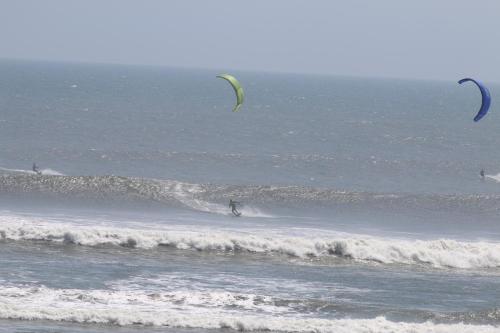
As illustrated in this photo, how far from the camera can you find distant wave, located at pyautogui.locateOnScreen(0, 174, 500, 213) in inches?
1608

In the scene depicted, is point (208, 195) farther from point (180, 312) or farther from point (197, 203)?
point (180, 312)

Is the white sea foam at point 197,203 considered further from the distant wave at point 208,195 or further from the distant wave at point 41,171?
the distant wave at point 41,171

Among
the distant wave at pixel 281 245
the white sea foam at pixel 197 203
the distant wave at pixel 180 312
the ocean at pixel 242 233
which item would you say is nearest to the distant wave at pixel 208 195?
the white sea foam at pixel 197 203

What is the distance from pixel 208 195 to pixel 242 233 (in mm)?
9212

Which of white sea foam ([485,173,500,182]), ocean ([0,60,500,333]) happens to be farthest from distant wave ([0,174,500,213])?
white sea foam ([485,173,500,182])

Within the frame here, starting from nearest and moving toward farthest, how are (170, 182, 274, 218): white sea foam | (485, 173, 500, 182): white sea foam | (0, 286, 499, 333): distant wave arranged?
1. (0, 286, 499, 333): distant wave
2. (170, 182, 274, 218): white sea foam
3. (485, 173, 500, 182): white sea foam

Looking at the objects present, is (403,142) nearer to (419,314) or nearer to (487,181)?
(487,181)

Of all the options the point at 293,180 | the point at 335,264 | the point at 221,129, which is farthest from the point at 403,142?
the point at 335,264

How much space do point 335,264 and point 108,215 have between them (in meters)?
9.81

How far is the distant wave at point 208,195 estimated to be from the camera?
134 feet

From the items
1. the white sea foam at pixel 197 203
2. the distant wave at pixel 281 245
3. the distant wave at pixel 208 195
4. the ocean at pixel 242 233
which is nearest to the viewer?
the ocean at pixel 242 233

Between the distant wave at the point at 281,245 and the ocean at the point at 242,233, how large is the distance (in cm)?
6

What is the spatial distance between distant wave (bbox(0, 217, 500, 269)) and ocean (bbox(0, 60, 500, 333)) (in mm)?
56

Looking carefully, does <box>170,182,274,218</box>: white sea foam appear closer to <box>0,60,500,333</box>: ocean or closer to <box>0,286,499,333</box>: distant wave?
<box>0,60,500,333</box>: ocean
